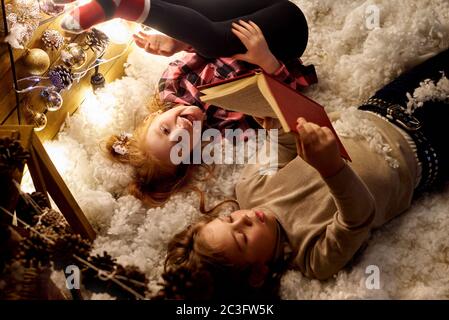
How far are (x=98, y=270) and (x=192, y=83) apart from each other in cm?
68

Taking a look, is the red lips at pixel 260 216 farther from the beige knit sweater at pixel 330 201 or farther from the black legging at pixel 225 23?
the black legging at pixel 225 23

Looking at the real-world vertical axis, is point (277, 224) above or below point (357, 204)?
below

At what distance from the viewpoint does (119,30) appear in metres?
1.37

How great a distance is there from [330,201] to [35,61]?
2.42 feet

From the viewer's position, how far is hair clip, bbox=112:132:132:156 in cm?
124

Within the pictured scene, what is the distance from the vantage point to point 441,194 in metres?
1.09

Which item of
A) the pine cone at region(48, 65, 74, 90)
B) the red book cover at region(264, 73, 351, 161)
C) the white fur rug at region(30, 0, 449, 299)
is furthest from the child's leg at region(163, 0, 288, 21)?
the red book cover at region(264, 73, 351, 161)

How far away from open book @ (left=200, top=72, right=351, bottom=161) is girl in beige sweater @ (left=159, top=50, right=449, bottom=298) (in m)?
0.04

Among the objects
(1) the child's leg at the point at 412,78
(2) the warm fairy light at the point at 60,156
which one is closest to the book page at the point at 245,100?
(1) the child's leg at the point at 412,78

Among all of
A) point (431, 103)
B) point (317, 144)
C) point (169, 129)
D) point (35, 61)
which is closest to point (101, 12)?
point (35, 61)

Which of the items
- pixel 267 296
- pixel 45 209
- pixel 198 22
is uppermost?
pixel 198 22

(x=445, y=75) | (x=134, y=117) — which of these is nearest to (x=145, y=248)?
(x=134, y=117)

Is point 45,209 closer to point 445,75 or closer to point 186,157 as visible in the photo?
point 186,157

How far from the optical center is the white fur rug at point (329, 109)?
3.17 feet
